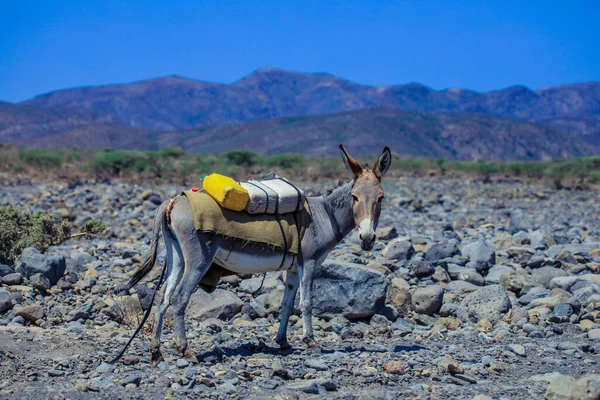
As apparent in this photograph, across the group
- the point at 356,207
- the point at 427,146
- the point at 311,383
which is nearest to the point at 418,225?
the point at 356,207

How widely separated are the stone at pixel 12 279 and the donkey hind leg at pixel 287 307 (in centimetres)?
438

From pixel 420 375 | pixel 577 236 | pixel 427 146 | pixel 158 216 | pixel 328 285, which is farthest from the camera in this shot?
pixel 427 146

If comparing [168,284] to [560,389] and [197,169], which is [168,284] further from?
[197,169]

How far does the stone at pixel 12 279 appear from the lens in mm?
9820

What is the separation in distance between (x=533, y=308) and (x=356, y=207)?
12.3 ft

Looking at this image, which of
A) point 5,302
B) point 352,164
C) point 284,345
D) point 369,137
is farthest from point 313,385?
point 369,137

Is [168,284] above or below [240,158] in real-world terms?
below

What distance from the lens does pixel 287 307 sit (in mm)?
7727

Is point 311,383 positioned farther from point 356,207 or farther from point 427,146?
point 427,146

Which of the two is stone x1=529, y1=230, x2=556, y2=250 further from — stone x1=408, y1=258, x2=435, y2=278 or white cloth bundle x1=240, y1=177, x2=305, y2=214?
white cloth bundle x1=240, y1=177, x2=305, y2=214

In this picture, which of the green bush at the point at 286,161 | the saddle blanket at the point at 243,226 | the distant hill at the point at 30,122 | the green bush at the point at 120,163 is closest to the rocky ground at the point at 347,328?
the saddle blanket at the point at 243,226

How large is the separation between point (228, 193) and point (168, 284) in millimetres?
1114

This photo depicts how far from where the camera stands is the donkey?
698cm

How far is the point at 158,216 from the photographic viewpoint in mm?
7172
